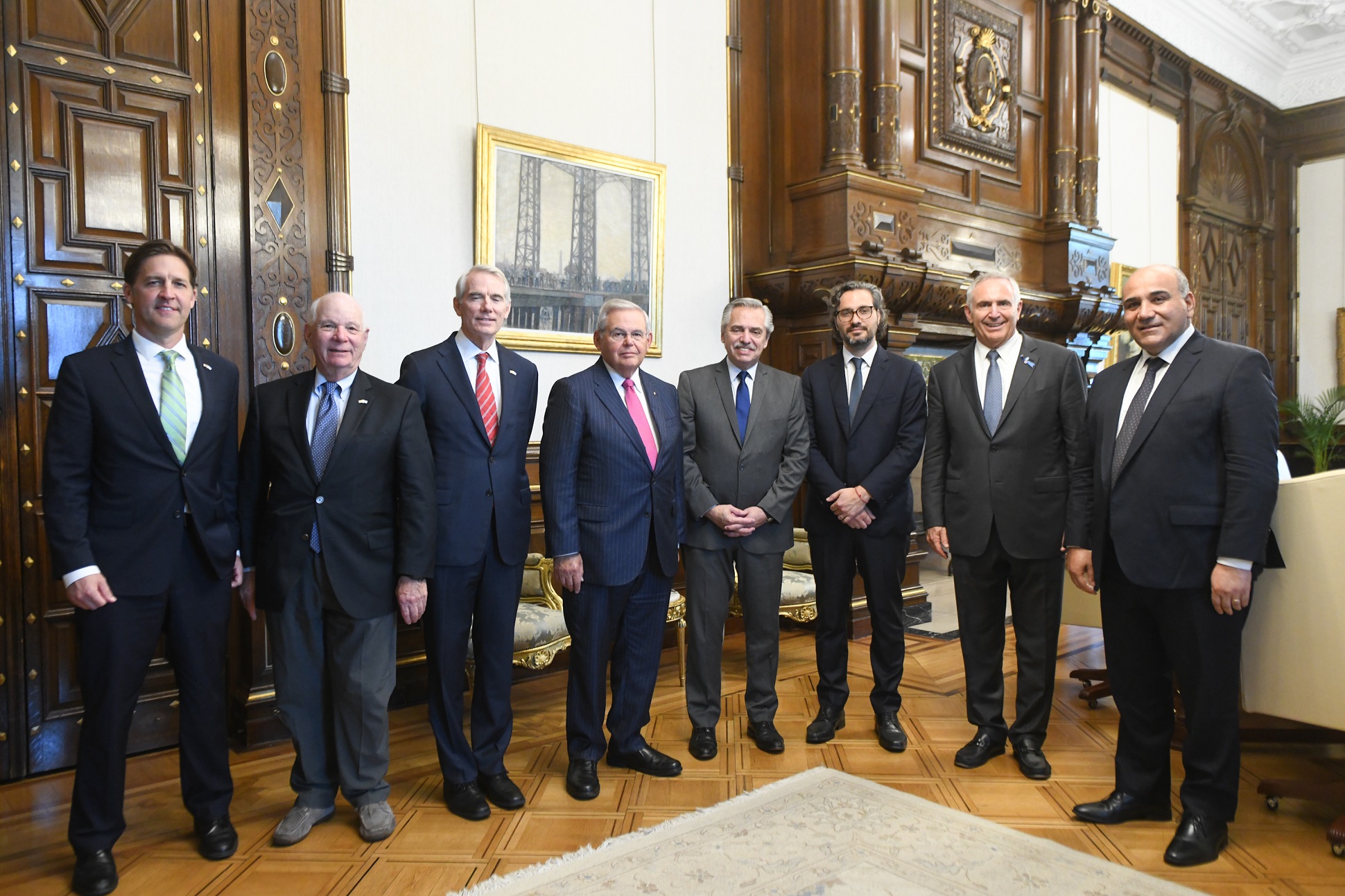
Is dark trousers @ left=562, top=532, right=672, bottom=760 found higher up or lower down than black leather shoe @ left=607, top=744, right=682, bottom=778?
higher up

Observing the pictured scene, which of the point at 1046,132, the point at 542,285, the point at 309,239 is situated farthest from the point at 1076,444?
the point at 1046,132

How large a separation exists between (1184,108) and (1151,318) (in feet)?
25.4

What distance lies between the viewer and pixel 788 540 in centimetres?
344

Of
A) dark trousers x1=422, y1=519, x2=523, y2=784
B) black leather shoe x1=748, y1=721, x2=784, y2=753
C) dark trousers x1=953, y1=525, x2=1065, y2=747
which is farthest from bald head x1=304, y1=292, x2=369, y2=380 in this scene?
dark trousers x1=953, y1=525, x2=1065, y2=747

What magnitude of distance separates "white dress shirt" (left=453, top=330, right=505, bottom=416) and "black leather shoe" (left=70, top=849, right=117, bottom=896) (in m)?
1.62

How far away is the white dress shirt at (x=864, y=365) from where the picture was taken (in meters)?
3.51

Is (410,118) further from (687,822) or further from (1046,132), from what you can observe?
(1046,132)

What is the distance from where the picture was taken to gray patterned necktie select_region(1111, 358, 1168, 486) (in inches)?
105

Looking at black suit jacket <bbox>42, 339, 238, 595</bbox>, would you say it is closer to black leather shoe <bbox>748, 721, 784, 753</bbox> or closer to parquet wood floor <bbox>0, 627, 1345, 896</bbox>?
parquet wood floor <bbox>0, 627, 1345, 896</bbox>

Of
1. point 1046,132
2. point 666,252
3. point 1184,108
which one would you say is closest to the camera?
point 666,252

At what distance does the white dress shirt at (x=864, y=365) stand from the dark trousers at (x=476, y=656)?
1.46 metres

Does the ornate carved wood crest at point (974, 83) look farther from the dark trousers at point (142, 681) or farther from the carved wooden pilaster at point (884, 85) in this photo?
the dark trousers at point (142, 681)

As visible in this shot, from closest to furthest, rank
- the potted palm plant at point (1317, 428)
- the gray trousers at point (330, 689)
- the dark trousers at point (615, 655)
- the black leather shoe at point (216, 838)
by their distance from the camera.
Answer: the black leather shoe at point (216, 838) → the gray trousers at point (330, 689) → the dark trousers at point (615, 655) → the potted palm plant at point (1317, 428)

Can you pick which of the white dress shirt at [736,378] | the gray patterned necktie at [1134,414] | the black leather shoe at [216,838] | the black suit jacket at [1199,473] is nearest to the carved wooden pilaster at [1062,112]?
the white dress shirt at [736,378]
